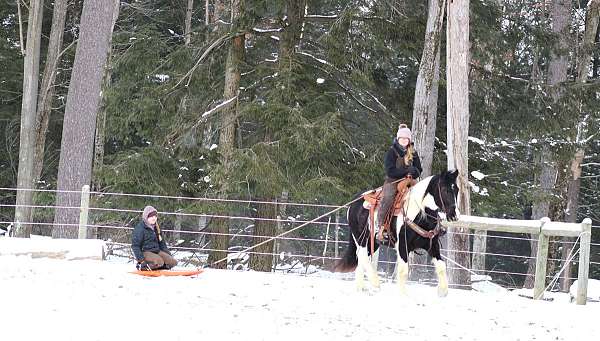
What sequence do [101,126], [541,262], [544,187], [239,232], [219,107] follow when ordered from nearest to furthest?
[541,262] < [219,107] < [101,126] < [544,187] < [239,232]

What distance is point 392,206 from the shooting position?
29.2ft

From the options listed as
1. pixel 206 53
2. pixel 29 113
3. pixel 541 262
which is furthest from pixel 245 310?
pixel 29 113

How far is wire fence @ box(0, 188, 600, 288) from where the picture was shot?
46.5 feet

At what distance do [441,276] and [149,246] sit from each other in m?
4.19

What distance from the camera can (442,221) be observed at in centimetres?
A: 859

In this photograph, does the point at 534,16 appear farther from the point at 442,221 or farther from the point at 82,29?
the point at 442,221

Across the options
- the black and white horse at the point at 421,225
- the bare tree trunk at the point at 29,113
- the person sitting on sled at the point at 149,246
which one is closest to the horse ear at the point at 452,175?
the black and white horse at the point at 421,225

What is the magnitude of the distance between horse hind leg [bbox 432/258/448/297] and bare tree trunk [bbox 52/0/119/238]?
27.1 feet

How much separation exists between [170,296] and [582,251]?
5472mm

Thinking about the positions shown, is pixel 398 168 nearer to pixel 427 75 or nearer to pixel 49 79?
pixel 427 75

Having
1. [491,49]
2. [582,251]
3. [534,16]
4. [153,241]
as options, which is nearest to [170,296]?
[153,241]

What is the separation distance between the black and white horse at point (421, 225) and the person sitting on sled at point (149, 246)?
291cm

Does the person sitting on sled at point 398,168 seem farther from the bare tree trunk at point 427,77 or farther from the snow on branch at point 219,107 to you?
the snow on branch at point 219,107

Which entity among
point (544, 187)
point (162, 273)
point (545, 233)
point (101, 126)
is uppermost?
point (101, 126)
